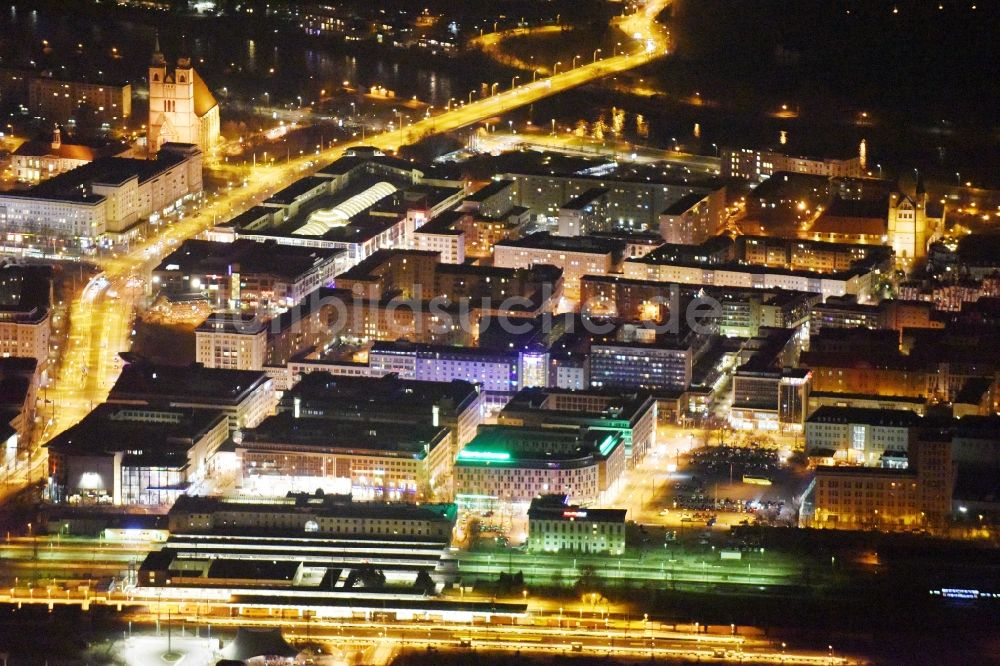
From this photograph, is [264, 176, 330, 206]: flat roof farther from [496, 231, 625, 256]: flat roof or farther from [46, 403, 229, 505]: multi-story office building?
[46, 403, 229, 505]: multi-story office building

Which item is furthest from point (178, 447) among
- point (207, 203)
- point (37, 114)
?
point (37, 114)

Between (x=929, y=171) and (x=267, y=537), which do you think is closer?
(x=267, y=537)

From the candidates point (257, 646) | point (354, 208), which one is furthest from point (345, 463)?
point (354, 208)

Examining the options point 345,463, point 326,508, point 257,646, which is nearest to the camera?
point 257,646

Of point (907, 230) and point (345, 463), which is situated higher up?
point (907, 230)

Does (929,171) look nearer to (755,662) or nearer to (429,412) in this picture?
(429,412)

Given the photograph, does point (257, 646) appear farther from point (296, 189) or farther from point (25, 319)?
point (296, 189)

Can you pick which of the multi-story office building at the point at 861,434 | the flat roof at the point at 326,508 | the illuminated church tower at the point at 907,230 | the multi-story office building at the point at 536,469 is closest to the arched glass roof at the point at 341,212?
the illuminated church tower at the point at 907,230
